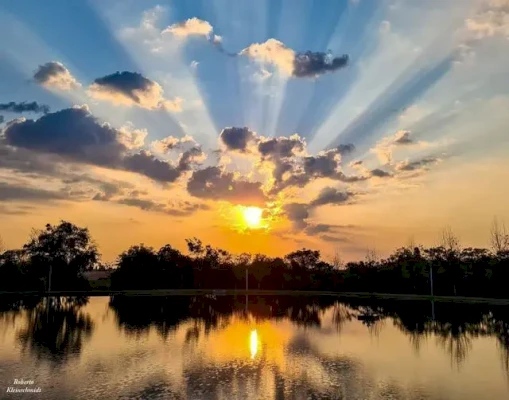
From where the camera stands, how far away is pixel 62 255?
7606cm

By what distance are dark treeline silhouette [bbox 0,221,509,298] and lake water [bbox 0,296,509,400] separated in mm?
24624

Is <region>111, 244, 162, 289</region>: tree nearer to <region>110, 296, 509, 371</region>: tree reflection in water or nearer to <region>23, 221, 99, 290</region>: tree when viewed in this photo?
<region>23, 221, 99, 290</region>: tree

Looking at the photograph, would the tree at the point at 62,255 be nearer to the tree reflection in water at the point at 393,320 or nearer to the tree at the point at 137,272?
the tree at the point at 137,272

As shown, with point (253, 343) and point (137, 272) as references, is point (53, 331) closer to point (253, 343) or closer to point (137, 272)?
point (253, 343)

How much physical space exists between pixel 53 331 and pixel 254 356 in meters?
13.5

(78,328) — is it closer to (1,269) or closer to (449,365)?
(449,365)

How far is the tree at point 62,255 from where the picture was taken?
71.2 meters

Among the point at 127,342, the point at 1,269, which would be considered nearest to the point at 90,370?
the point at 127,342

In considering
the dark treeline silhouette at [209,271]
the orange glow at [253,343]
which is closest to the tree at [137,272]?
the dark treeline silhouette at [209,271]

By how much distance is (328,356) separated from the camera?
21375 mm

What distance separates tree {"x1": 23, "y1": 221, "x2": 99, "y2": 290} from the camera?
71.2m

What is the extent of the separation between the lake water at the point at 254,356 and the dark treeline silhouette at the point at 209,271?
80.8 ft

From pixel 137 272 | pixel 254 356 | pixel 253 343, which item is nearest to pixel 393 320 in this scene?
pixel 253 343

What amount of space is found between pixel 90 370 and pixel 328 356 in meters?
9.92
